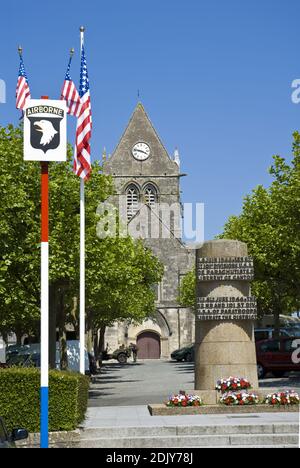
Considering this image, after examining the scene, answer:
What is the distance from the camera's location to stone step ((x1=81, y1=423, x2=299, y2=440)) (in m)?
16.9

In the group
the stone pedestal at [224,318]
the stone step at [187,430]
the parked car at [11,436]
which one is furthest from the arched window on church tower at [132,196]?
the parked car at [11,436]

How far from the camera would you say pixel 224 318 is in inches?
830

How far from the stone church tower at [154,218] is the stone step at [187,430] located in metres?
68.0

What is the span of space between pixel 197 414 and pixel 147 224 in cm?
6969

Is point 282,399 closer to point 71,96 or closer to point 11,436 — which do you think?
point 71,96

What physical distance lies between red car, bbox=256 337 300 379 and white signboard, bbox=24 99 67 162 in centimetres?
2574

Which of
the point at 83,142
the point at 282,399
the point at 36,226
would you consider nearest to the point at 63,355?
the point at 36,226

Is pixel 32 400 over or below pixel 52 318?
below

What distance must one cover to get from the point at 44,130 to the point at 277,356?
26.2m

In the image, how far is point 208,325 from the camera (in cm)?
2130

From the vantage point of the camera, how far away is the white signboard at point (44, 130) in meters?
13.2

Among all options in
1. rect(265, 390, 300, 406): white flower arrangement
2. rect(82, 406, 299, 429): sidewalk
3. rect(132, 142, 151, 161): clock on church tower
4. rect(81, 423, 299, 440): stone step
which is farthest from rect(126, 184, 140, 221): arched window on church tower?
rect(81, 423, 299, 440): stone step

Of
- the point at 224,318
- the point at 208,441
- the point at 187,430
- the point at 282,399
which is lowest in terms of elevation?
the point at 208,441

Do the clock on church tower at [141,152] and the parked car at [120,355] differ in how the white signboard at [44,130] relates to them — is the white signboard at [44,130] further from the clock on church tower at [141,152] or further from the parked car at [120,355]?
the clock on church tower at [141,152]
